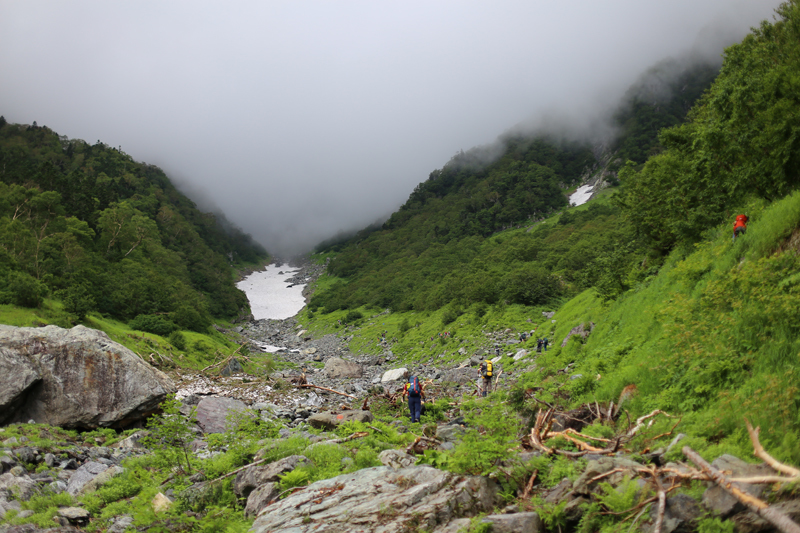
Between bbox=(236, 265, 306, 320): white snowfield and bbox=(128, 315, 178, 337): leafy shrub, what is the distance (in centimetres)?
8130

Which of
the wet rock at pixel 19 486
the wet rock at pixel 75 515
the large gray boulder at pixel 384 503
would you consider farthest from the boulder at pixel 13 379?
the large gray boulder at pixel 384 503

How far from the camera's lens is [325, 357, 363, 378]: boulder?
115 ft

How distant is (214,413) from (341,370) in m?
18.3

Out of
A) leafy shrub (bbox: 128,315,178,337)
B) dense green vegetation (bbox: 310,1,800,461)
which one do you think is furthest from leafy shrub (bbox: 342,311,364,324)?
dense green vegetation (bbox: 310,1,800,461)

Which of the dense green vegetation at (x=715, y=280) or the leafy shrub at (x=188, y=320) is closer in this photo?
the dense green vegetation at (x=715, y=280)

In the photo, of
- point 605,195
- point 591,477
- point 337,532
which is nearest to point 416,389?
point 337,532

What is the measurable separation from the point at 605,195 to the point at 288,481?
124042 millimetres

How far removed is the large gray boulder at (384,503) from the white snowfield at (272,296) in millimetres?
119778

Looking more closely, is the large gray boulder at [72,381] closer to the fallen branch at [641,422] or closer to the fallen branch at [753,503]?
the fallen branch at [641,422]

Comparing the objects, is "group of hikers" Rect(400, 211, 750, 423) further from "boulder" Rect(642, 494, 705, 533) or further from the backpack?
"boulder" Rect(642, 494, 705, 533)

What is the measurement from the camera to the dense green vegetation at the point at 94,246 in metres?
38.0

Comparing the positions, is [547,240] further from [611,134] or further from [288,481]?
[611,134]

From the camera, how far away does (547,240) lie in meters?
82.8

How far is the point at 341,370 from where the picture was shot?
3547 centimetres
